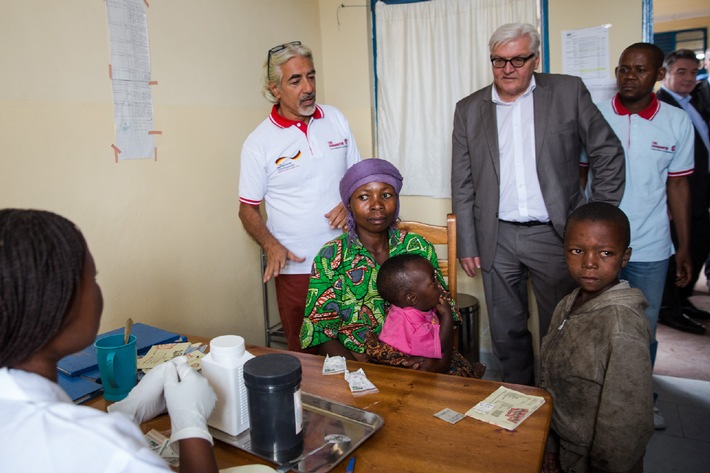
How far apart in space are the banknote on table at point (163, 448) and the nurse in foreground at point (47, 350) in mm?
328

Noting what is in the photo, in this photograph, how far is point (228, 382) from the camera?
115 centimetres

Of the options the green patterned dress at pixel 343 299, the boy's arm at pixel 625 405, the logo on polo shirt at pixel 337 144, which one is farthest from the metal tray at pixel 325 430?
the logo on polo shirt at pixel 337 144

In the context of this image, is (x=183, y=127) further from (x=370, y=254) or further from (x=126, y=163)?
(x=370, y=254)

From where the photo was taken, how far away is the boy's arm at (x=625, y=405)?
1.55 meters

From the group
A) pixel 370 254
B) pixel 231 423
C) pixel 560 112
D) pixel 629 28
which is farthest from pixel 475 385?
pixel 629 28

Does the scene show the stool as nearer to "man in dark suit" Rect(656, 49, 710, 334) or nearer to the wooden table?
"man in dark suit" Rect(656, 49, 710, 334)

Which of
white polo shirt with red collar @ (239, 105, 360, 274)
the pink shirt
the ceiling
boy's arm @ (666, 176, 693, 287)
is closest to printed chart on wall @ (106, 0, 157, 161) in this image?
white polo shirt with red collar @ (239, 105, 360, 274)

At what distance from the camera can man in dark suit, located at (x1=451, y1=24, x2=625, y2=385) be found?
2.54m

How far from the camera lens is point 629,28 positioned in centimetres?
322

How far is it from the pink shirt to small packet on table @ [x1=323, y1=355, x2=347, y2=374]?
28 cm

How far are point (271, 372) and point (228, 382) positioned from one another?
15 centimetres

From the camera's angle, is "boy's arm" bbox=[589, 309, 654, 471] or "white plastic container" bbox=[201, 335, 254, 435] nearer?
"white plastic container" bbox=[201, 335, 254, 435]

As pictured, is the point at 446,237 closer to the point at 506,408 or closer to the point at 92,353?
the point at 506,408

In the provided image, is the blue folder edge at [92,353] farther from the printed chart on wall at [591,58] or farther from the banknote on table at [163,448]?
the printed chart on wall at [591,58]
